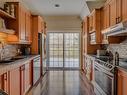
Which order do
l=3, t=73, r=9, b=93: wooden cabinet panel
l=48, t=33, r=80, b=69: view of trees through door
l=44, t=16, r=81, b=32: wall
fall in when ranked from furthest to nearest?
l=48, t=33, r=80, b=69: view of trees through door, l=44, t=16, r=81, b=32: wall, l=3, t=73, r=9, b=93: wooden cabinet panel

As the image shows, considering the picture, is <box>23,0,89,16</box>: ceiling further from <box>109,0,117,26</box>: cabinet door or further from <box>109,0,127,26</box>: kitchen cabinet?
<box>109,0,127,26</box>: kitchen cabinet

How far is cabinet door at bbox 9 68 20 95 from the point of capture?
3480 mm

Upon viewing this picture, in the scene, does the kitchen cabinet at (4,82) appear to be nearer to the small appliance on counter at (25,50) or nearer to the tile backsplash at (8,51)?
the tile backsplash at (8,51)

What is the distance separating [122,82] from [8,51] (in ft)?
10.5

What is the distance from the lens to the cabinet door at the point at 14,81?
3480 mm

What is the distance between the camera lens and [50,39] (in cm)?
1016

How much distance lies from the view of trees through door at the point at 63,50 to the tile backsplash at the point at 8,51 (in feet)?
13.5

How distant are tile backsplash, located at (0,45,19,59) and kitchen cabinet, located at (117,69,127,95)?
2752 mm

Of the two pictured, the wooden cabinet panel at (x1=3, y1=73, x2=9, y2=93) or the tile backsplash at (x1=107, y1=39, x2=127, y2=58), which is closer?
the wooden cabinet panel at (x1=3, y1=73, x2=9, y2=93)

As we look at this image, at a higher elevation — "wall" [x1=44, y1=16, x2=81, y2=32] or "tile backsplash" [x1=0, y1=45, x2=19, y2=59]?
"wall" [x1=44, y1=16, x2=81, y2=32]

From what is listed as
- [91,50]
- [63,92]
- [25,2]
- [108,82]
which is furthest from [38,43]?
[108,82]

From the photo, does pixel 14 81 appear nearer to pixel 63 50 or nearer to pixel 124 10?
pixel 124 10

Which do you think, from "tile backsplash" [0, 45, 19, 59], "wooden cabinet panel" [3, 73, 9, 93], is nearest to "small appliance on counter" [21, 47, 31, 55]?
"tile backsplash" [0, 45, 19, 59]

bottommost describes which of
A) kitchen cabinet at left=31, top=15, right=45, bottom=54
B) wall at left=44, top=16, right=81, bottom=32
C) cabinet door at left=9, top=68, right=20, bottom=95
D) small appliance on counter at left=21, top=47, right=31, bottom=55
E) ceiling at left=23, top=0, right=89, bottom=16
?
cabinet door at left=9, top=68, right=20, bottom=95
